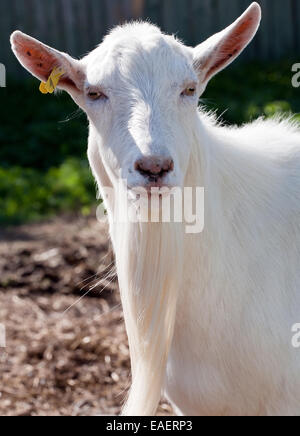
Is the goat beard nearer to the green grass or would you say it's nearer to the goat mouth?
the goat mouth

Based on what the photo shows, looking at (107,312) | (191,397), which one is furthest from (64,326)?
(191,397)

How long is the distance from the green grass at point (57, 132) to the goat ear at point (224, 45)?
3421 mm

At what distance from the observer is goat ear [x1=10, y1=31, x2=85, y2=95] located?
3.96m

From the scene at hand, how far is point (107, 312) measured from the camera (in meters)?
6.38

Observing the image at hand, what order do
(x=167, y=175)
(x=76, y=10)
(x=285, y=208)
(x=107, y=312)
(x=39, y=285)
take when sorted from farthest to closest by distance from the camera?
1. (x=76, y=10)
2. (x=39, y=285)
3. (x=107, y=312)
4. (x=285, y=208)
5. (x=167, y=175)

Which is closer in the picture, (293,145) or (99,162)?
(99,162)

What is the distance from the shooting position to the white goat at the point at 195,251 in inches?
149

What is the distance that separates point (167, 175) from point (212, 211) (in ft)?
2.14

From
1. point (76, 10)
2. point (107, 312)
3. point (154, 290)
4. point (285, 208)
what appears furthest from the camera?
point (76, 10)

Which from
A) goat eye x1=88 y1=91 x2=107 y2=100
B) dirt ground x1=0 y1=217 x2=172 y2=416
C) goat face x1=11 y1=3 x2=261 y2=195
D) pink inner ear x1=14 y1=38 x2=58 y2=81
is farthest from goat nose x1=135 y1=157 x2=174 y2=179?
dirt ground x1=0 y1=217 x2=172 y2=416

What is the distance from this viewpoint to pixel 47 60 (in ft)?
13.3

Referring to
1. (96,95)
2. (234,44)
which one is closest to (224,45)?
(234,44)

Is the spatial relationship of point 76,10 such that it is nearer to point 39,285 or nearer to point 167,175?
point 39,285

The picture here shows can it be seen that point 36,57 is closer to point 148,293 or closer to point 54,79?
point 54,79
